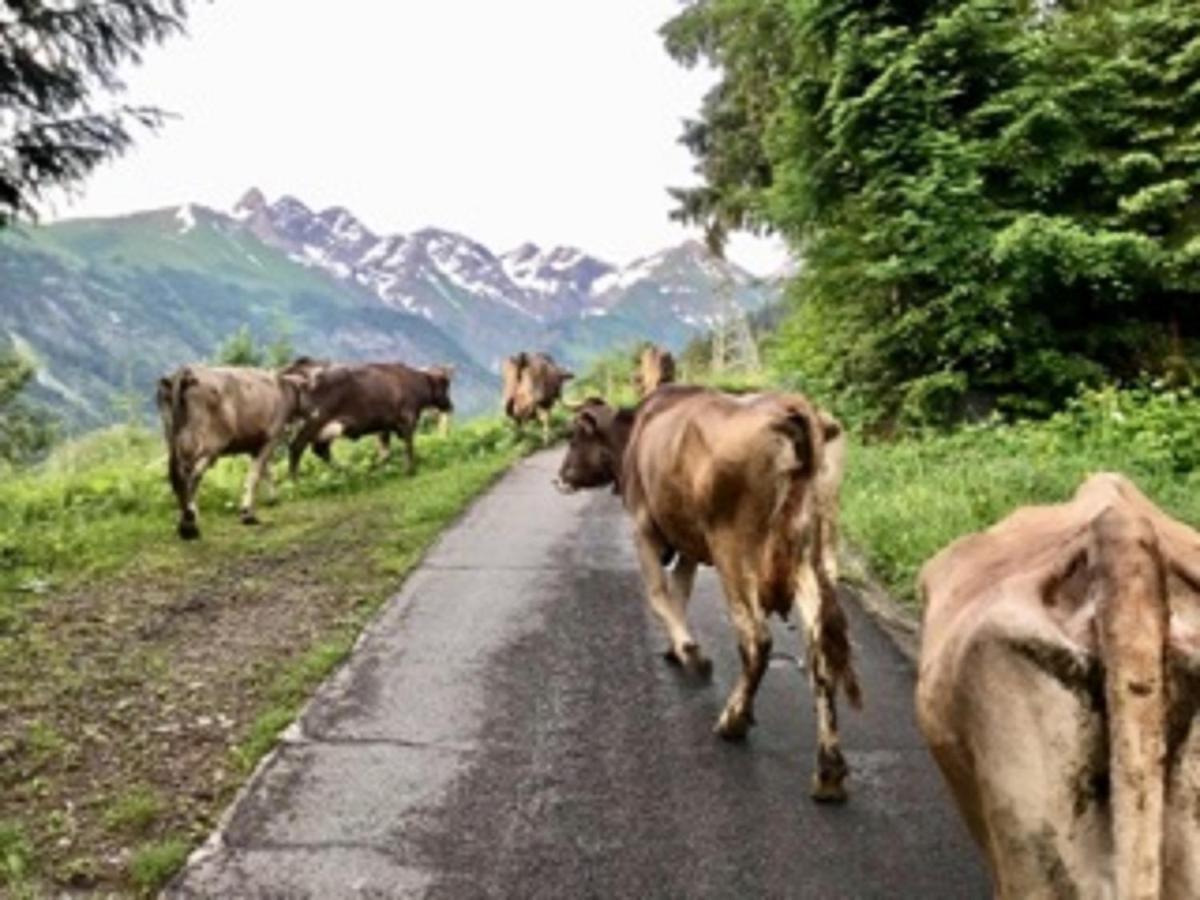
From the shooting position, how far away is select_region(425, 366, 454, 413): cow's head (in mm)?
19875

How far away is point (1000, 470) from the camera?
1022 cm

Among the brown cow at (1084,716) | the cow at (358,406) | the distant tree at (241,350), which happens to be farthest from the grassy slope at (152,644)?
the distant tree at (241,350)

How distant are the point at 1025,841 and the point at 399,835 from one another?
10.0 feet

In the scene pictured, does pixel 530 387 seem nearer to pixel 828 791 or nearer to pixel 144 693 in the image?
pixel 144 693

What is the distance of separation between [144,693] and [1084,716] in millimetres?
5610

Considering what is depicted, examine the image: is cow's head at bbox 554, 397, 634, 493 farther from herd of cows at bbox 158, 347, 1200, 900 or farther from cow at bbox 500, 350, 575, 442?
cow at bbox 500, 350, 575, 442

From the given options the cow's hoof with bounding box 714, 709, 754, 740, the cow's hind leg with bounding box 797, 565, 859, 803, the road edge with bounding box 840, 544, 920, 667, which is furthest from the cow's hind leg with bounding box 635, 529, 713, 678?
the cow's hind leg with bounding box 797, 565, 859, 803

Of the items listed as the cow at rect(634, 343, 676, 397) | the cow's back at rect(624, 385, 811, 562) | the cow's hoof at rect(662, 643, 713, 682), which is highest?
the cow's back at rect(624, 385, 811, 562)

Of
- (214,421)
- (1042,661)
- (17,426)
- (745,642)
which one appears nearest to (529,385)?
(17,426)

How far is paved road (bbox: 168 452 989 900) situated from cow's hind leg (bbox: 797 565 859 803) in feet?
0.44

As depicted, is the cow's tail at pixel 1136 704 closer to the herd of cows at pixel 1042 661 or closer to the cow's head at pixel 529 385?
the herd of cows at pixel 1042 661

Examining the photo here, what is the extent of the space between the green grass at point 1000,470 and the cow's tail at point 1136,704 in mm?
5486

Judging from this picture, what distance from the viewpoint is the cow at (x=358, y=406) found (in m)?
16.0

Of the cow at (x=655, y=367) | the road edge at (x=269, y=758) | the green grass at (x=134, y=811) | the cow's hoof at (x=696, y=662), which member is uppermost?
the green grass at (x=134, y=811)
